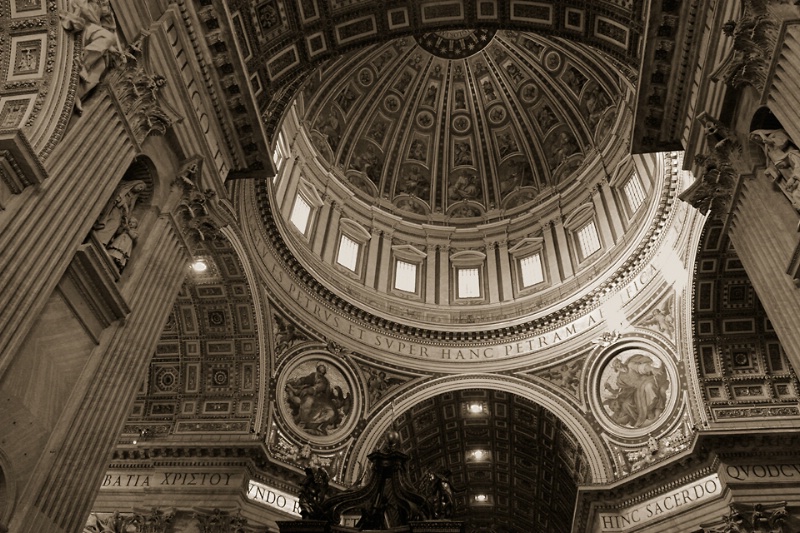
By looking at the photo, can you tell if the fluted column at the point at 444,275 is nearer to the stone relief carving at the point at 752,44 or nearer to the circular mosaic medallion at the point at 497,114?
the circular mosaic medallion at the point at 497,114

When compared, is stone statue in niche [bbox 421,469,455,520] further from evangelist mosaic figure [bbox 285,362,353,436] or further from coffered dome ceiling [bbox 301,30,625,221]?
coffered dome ceiling [bbox 301,30,625,221]

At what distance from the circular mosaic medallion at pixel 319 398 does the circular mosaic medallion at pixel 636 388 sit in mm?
7732

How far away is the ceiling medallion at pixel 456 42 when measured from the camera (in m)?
30.2

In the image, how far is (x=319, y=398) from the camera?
856 inches

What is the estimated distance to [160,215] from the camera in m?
11.8

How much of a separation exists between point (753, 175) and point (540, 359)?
1288cm

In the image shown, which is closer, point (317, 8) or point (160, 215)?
point (160, 215)

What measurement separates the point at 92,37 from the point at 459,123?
22.2 meters

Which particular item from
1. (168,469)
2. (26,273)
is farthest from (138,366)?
(168,469)

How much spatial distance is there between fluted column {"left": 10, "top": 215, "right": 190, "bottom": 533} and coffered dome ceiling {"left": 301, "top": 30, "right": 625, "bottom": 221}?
53.9ft

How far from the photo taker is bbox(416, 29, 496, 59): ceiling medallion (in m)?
30.2

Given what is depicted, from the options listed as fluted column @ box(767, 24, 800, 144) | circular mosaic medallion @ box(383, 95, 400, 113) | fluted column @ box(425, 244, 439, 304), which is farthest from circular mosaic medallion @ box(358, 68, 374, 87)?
fluted column @ box(767, 24, 800, 144)

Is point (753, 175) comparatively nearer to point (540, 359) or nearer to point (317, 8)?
point (317, 8)

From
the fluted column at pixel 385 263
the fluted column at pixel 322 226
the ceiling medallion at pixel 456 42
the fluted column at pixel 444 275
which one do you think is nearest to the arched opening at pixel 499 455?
the fluted column at pixel 444 275
